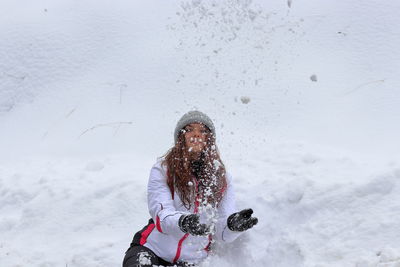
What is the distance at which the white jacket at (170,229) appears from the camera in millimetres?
3441

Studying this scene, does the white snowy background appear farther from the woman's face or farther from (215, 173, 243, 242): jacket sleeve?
the woman's face

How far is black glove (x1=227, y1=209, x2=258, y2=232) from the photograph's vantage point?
3.40 meters

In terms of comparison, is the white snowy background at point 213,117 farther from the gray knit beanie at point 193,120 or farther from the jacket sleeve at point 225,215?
the gray knit beanie at point 193,120

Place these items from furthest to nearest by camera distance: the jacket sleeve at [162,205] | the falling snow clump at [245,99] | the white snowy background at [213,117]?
the falling snow clump at [245,99], the white snowy background at [213,117], the jacket sleeve at [162,205]

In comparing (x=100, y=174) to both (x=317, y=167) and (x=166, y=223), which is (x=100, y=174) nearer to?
(x=166, y=223)

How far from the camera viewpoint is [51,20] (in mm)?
6215

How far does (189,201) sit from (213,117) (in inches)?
66.2

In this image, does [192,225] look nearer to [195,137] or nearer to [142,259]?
[142,259]

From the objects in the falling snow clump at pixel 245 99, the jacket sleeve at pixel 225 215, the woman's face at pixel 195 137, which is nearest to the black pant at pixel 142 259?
the jacket sleeve at pixel 225 215

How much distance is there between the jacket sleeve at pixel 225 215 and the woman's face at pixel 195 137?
1.03 feet

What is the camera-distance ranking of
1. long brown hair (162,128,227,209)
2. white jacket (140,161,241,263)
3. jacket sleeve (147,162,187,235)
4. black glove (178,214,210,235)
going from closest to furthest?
black glove (178,214,210,235) → jacket sleeve (147,162,187,235) → white jacket (140,161,241,263) → long brown hair (162,128,227,209)

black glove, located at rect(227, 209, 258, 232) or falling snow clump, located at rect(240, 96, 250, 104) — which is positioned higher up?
falling snow clump, located at rect(240, 96, 250, 104)

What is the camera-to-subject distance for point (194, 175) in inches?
144

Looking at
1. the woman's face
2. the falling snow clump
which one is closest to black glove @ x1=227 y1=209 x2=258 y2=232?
the woman's face
